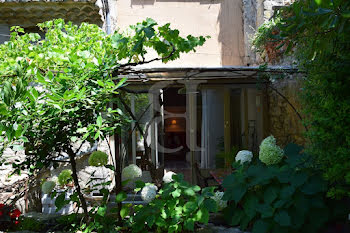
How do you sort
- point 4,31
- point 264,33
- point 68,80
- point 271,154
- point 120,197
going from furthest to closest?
point 4,31
point 264,33
point 120,197
point 271,154
point 68,80

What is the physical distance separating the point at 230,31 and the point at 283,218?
5.28 meters

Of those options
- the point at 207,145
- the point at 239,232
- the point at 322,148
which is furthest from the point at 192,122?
the point at 322,148

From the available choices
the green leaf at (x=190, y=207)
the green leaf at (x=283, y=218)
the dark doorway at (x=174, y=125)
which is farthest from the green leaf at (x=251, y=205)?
the dark doorway at (x=174, y=125)

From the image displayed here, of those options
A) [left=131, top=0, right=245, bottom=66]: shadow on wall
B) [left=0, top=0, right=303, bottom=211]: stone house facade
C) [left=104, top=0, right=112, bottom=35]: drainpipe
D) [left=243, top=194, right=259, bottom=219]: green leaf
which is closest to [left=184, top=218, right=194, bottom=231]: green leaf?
[left=243, top=194, right=259, bottom=219]: green leaf

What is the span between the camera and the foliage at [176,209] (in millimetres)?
2686

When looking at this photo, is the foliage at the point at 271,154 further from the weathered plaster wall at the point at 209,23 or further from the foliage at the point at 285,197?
the weathered plaster wall at the point at 209,23

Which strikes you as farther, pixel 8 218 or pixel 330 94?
pixel 8 218

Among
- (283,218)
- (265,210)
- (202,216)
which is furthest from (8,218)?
(283,218)

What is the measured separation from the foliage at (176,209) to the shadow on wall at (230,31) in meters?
4.42

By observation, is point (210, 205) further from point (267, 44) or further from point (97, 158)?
point (267, 44)

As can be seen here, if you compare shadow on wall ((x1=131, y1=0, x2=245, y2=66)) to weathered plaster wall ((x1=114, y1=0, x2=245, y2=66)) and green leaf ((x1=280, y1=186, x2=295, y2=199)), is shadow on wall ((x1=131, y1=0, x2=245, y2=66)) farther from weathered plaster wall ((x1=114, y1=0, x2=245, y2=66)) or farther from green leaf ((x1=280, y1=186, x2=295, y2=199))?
green leaf ((x1=280, y1=186, x2=295, y2=199))

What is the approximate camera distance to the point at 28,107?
7.48 ft

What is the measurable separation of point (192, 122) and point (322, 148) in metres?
4.94

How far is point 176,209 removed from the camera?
2.77 m
